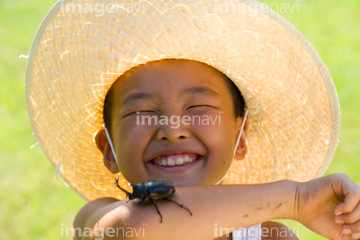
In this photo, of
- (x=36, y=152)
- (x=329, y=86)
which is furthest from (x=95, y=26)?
(x=36, y=152)

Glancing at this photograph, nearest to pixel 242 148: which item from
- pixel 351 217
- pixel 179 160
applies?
pixel 179 160

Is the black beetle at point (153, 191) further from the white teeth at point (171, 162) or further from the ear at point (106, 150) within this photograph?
the ear at point (106, 150)
